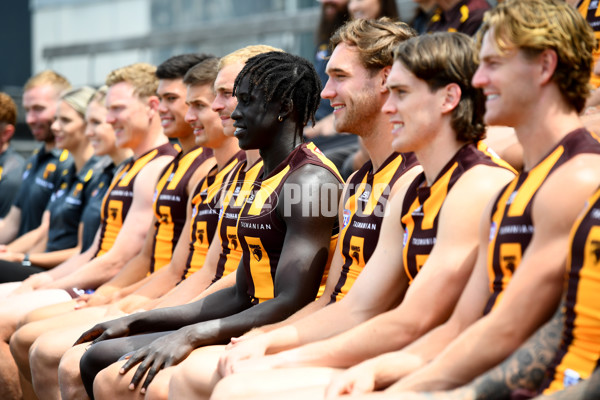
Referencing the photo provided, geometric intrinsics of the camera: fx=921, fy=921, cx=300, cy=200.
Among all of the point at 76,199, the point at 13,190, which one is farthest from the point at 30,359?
the point at 13,190

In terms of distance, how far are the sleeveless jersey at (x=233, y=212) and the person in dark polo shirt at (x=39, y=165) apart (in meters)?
3.10

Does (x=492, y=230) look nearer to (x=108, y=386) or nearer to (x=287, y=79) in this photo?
(x=287, y=79)

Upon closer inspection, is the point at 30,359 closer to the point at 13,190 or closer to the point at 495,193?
the point at 495,193

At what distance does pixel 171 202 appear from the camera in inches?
193

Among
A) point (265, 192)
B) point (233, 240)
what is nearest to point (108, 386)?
point (233, 240)

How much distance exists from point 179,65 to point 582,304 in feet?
10.8

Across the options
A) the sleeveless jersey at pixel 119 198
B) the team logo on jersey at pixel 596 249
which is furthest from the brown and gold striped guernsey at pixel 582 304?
the sleeveless jersey at pixel 119 198

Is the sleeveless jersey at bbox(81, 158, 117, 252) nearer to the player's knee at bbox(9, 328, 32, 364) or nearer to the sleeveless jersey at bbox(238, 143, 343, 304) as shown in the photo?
the player's knee at bbox(9, 328, 32, 364)

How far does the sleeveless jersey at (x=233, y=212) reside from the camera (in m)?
4.04

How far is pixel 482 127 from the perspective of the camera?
116 inches

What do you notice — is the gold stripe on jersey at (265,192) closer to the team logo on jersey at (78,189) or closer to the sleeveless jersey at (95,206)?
the sleeveless jersey at (95,206)

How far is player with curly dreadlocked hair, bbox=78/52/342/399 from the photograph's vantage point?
11.5 feet

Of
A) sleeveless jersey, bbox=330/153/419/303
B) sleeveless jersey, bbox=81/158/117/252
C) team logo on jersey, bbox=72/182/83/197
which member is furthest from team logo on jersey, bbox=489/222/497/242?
team logo on jersey, bbox=72/182/83/197

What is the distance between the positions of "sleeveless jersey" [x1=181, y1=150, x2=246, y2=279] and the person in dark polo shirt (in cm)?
267
